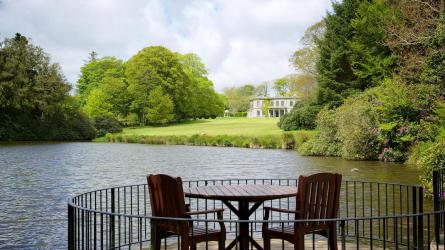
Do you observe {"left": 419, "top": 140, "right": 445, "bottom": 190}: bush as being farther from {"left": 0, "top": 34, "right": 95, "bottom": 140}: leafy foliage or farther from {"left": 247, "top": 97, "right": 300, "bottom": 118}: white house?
{"left": 247, "top": 97, "right": 300, "bottom": 118}: white house

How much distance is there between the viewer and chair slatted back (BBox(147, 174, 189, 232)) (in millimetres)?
6363

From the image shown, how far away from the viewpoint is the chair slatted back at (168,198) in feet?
20.9

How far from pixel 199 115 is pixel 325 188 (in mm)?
83602

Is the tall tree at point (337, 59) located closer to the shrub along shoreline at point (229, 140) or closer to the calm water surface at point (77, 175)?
the shrub along shoreline at point (229, 140)

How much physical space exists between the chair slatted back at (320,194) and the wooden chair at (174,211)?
108cm

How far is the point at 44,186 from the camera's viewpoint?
20891 mm

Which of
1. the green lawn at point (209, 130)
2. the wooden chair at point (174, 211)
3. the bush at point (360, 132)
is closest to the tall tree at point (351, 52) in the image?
the bush at point (360, 132)

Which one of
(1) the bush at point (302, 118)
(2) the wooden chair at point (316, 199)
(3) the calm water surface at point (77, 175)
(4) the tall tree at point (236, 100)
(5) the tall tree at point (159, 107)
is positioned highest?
(4) the tall tree at point (236, 100)

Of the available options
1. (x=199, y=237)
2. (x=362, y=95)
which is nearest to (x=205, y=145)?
(x=362, y=95)

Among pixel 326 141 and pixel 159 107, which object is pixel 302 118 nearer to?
pixel 326 141

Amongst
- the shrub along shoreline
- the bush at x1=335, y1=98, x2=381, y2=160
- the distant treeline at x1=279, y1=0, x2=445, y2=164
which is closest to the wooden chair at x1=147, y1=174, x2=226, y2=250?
the distant treeline at x1=279, y1=0, x2=445, y2=164

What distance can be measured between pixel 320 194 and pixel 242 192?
3.51ft

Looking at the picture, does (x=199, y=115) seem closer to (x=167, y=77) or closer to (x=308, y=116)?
(x=167, y=77)

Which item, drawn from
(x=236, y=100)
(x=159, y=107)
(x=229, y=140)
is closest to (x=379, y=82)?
(x=229, y=140)
